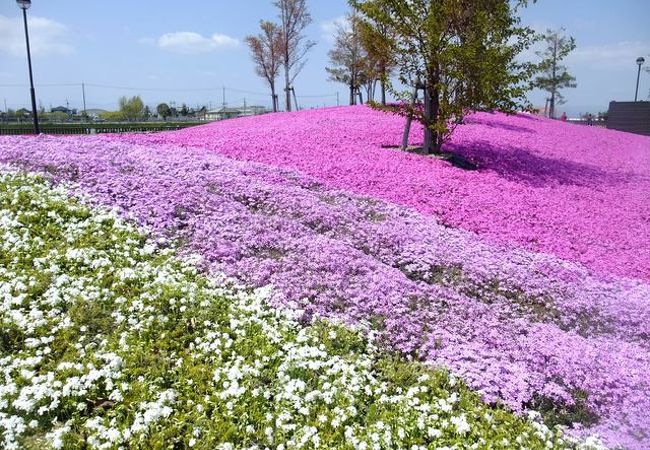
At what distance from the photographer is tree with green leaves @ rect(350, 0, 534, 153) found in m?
17.2

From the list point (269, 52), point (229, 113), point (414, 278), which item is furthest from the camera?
point (229, 113)

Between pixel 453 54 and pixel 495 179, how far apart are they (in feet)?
14.5

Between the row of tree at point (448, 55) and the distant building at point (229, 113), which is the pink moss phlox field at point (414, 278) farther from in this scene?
the distant building at point (229, 113)

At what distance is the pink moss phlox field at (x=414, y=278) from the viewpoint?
6.13 metres

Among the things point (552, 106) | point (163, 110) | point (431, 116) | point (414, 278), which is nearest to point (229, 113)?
point (163, 110)

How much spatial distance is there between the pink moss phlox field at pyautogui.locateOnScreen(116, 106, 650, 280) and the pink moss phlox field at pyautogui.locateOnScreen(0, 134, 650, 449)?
3.75 ft

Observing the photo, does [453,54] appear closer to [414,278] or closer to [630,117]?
[414,278]

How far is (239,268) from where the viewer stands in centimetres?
802

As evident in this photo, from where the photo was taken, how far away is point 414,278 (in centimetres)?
863

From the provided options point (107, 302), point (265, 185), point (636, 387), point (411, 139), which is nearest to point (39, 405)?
point (107, 302)

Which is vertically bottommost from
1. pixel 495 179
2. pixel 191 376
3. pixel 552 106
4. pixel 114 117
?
pixel 191 376

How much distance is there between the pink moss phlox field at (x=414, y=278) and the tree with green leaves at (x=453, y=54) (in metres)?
7.38

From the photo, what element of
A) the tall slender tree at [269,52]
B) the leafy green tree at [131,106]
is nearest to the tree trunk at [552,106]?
the tall slender tree at [269,52]

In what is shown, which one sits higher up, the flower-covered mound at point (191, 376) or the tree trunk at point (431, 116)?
the tree trunk at point (431, 116)
